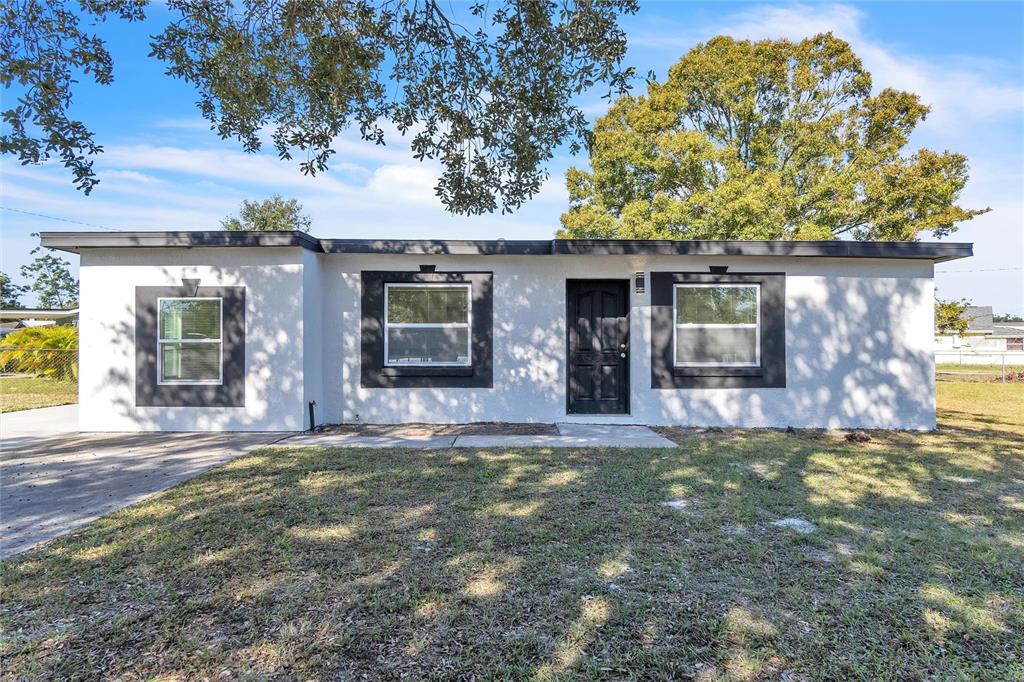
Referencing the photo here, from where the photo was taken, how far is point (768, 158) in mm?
17719

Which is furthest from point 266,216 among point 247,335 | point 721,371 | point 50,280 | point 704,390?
point 50,280

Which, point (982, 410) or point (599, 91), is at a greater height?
point (599, 91)

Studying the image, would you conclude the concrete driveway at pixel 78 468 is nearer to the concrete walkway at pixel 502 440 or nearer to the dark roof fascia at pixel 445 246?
the concrete walkway at pixel 502 440

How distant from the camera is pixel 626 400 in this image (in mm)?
9117

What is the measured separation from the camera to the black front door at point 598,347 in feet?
30.0

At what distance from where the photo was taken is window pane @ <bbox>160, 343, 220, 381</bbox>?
27.2 ft

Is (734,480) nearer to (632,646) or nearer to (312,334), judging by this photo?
(632,646)

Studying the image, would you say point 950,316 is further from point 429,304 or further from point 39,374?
point 39,374

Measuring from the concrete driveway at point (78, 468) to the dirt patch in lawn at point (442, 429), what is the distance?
1003 mm

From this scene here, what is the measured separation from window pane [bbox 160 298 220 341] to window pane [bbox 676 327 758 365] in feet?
23.0

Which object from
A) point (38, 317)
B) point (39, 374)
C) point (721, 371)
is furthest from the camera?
point (38, 317)

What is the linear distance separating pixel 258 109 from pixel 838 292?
8374mm

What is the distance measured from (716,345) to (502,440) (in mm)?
A: 3839

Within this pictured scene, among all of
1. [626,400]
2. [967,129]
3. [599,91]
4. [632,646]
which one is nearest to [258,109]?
[599,91]
